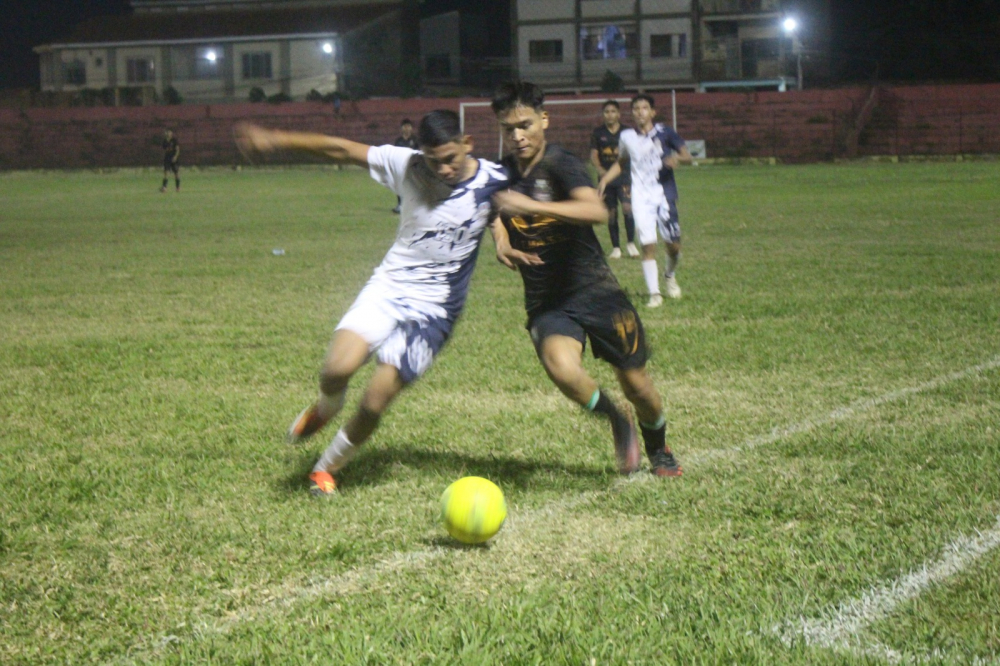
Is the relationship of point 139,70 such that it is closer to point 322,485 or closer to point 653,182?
point 653,182

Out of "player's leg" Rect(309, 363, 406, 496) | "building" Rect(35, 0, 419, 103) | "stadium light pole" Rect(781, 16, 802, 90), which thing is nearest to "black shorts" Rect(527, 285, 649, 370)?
"player's leg" Rect(309, 363, 406, 496)

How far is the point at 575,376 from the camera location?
199 inches

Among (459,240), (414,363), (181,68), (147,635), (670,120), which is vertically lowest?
(147,635)

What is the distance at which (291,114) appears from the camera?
46625 millimetres

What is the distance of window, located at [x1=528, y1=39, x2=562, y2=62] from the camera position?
57.7 m

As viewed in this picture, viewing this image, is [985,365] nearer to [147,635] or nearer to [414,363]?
[414,363]

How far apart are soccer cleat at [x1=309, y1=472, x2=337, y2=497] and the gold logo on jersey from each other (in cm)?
147

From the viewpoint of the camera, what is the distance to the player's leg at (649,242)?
34.8 ft

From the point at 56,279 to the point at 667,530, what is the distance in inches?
418

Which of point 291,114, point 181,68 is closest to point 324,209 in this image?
point 291,114

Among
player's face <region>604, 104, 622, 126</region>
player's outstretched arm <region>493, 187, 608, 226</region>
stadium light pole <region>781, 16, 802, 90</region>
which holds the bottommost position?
player's outstretched arm <region>493, 187, 608, 226</region>

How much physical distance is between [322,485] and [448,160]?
1567 mm

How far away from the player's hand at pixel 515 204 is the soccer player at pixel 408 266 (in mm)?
450

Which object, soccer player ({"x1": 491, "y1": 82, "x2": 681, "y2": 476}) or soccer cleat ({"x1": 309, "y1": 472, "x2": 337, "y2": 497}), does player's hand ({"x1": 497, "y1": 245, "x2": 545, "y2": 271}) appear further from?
soccer cleat ({"x1": 309, "y1": 472, "x2": 337, "y2": 497})
